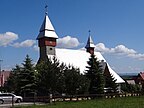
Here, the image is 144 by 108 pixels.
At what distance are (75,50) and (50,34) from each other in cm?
1027

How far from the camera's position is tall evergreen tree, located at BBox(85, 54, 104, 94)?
1794 inches

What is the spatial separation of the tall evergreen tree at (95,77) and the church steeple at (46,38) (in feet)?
43.3

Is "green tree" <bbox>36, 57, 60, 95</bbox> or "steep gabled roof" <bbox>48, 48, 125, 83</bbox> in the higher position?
"steep gabled roof" <bbox>48, 48, 125, 83</bbox>

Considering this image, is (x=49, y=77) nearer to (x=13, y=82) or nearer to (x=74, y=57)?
(x=13, y=82)

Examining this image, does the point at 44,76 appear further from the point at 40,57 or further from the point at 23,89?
the point at 40,57

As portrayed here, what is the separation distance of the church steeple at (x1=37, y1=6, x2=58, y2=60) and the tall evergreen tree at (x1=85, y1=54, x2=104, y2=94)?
13189 millimetres

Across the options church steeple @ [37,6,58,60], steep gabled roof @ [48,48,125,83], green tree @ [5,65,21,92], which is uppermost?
church steeple @ [37,6,58,60]

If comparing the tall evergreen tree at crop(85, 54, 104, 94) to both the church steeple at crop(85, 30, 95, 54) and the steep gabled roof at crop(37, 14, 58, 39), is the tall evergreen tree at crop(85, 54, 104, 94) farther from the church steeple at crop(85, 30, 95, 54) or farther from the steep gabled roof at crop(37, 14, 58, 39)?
the church steeple at crop(85, 30, 95, 54)

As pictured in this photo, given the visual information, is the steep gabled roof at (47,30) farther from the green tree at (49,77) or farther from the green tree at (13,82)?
the green tree at (49,77)

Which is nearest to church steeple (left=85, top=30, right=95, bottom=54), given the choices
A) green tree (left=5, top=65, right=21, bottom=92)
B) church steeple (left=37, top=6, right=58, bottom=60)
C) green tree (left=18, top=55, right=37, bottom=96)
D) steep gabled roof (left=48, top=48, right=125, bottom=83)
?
steep gabled roof (left=48, top=48, right=125, bottom=83)

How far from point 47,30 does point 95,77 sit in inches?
647

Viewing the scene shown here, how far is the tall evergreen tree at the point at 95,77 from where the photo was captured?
45562 mm

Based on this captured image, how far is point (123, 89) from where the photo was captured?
67.4 m

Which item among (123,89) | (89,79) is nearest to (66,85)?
(89,79)
